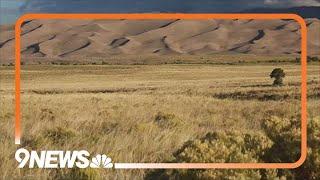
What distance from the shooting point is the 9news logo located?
5043mm

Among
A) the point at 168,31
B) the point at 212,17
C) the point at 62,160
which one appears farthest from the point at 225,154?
the point at 168,31

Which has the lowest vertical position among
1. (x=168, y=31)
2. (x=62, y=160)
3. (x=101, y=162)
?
(x=101, y=162)

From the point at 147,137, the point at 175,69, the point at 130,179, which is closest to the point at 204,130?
the point at 147,137

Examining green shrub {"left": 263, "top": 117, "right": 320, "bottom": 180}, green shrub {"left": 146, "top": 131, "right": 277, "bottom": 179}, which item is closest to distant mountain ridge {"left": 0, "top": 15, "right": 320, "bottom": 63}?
green shrub {"left": 263, "top": 117, "right": 320, "bottom": 180}

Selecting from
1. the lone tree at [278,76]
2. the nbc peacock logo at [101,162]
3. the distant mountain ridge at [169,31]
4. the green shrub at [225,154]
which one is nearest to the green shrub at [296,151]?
the green shrub at [225,154]

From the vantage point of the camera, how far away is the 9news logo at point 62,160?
504cm

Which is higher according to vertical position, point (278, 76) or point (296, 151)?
point (296, 151)

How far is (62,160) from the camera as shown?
520 centimetres

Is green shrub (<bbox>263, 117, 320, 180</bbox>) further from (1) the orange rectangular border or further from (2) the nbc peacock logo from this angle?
(2) the nbc peacock logo

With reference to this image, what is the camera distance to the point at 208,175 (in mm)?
4734

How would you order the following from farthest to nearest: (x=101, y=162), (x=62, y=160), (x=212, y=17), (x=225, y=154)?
(x=101, y=162), (x=62, y=160), (x=225, y=154), (x=212, y=17)

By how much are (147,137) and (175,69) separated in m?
29.3

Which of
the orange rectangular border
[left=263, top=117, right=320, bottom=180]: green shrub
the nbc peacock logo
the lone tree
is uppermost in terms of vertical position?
the orange rectangular border

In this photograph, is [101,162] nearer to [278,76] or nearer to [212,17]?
[212,17]
